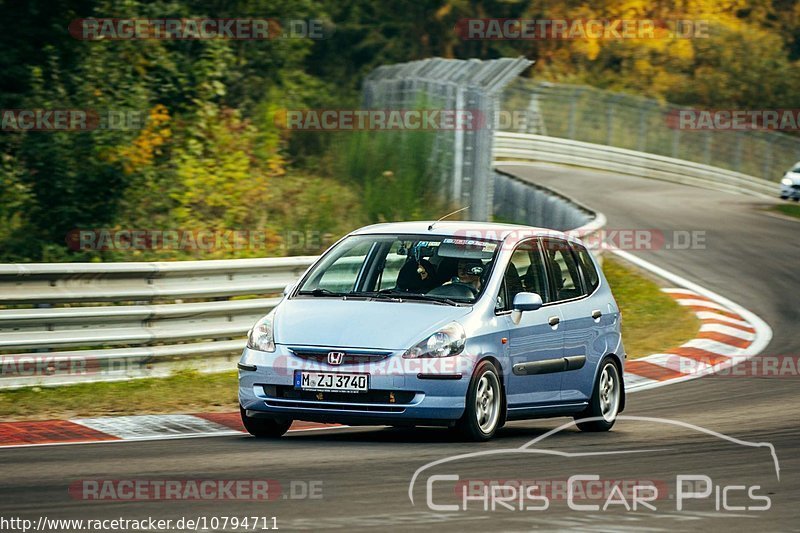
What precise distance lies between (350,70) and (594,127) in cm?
1038

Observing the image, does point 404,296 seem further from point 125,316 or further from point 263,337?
point 125,316

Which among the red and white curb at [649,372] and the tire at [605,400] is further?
the tire at [605,400]

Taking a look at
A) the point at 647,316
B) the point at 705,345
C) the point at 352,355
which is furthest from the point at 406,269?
the point at 647,316

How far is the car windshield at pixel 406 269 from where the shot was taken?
10.2 meters

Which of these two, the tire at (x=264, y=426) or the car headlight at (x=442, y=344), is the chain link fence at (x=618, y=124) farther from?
the car headlight at (x=442, y=344)

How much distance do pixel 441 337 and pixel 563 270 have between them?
2.06 meters

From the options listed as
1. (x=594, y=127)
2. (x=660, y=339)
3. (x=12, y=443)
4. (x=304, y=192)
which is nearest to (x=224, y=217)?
(x=304, y=192)

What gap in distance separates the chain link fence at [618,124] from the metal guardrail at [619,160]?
573mm

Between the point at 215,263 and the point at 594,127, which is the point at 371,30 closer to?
the point at 594,127

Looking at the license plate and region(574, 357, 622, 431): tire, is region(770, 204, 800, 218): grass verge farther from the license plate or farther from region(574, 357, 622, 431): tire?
the license plate

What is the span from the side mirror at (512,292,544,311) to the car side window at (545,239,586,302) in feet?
2.59

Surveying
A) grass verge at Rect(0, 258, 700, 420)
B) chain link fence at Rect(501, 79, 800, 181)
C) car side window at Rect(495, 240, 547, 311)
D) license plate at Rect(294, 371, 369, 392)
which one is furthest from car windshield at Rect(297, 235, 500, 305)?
chain link fence at Rect(501, 79, 800, 181)

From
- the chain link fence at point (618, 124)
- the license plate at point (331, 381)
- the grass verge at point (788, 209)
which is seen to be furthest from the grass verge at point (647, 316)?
the chain link fence at point (618, 124)

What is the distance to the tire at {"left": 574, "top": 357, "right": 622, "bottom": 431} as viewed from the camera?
441 inches
